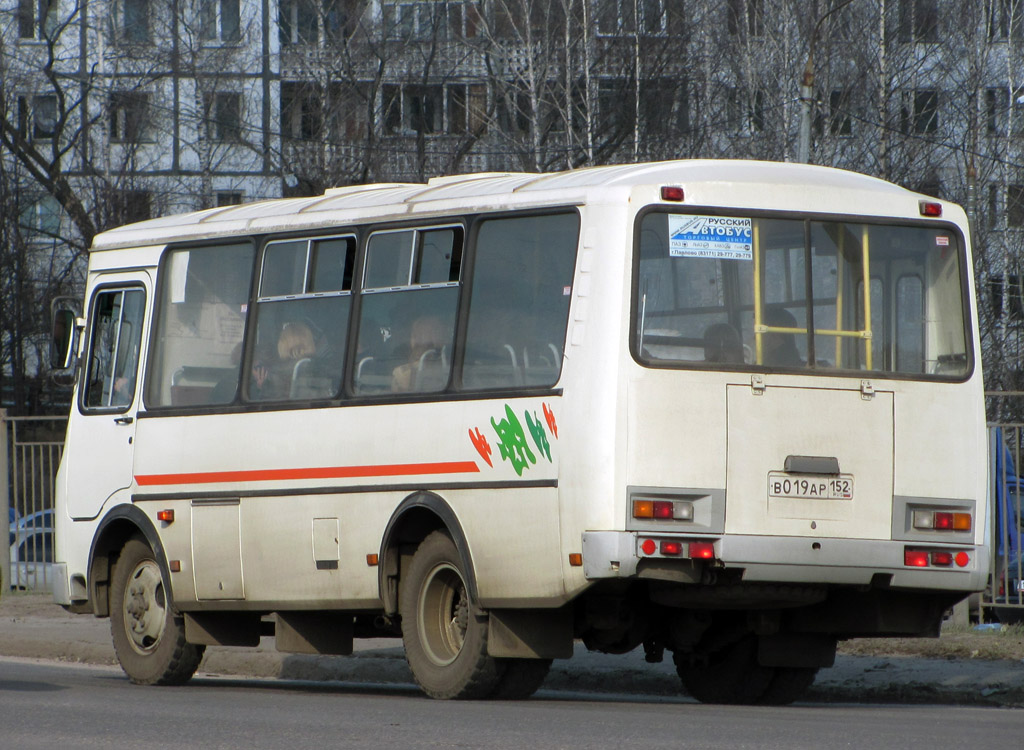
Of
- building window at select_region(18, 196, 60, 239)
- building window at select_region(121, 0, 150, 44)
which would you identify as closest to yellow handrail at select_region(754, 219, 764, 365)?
building window at select_region(18, 196, 60, 239)

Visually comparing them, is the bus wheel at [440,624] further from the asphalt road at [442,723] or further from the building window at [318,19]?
the building window at [318,19]

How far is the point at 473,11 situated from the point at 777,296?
27.8 meters

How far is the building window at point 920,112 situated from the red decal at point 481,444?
91.0 ft

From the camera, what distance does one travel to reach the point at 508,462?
10.1m

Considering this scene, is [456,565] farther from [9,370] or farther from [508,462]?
[9,370]

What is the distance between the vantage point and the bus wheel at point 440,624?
10.4 m

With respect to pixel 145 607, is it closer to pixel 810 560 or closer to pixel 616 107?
pixel 810 560

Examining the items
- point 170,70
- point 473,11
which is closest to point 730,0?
point 473,11

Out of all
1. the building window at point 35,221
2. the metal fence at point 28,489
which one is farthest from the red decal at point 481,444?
the building window at point 35,221

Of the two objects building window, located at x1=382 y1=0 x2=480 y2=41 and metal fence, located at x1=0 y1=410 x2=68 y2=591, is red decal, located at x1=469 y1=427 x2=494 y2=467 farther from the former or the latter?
building window, located at x1=382 y1=0 x2=480 y2=41

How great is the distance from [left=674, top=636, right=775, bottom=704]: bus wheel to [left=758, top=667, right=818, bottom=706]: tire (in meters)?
0.03

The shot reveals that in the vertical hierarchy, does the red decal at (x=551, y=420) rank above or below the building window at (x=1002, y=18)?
below

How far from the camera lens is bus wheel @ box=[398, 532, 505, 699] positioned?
10414mm

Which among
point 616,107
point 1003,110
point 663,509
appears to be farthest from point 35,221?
point 663,509
